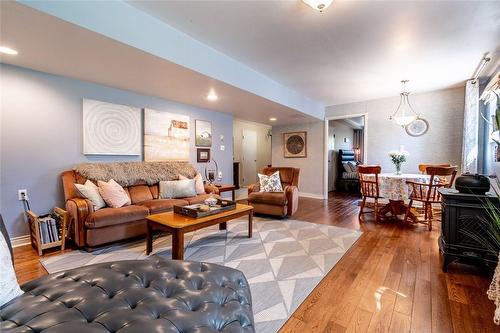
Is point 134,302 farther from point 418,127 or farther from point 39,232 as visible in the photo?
point 418,127

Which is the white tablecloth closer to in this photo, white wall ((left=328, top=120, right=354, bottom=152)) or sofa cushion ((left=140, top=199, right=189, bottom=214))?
sofa cushion ((left=140, top=199, right=189, bottom=214))

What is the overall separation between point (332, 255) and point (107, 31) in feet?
10.2

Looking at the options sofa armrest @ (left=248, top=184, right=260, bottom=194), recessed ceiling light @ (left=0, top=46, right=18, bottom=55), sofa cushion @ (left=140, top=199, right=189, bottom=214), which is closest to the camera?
recessed ceiling light @ (left=0, top=46, right=18, bottom=55)

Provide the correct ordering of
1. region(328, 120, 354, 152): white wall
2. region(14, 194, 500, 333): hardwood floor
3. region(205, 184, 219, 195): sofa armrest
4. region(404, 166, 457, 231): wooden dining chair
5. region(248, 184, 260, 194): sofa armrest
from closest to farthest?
region(14, 194, 500, 333): hardwood floor, region(404, 166, 457, 231): wooden dining chair, region(205, 184, 219, 195): sofa armrest, region(248, 184, 260, 194): sofa armrest, region(328, 120, 354, 152): white wall

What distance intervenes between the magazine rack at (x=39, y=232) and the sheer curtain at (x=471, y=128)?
6056 mm

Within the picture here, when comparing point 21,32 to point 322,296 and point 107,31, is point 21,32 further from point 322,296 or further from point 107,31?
point 322,296

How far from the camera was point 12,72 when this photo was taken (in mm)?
2674

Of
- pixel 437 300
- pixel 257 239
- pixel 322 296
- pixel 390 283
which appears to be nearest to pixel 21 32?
pixel 257 239

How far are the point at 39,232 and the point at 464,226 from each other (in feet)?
14.1

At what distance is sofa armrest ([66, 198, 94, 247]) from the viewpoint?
2.55 m

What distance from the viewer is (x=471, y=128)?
13.0 feet

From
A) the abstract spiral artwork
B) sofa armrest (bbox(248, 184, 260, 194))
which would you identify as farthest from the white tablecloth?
the abstract spiral artwork

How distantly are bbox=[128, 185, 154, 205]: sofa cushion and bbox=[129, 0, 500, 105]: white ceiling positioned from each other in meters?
2.26

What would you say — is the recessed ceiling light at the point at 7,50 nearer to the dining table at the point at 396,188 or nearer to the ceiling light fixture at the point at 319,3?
the ceiling light fixture at the point at 319,3
